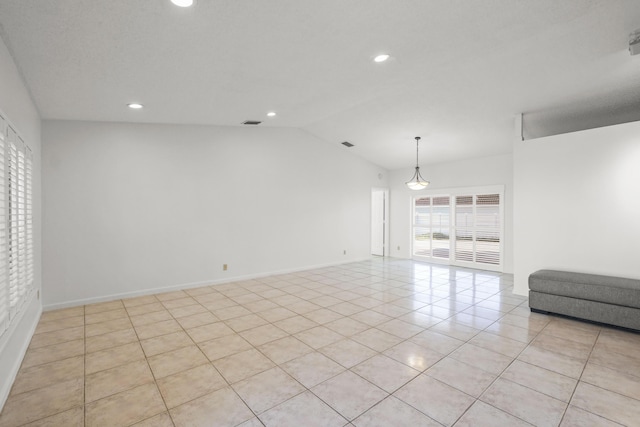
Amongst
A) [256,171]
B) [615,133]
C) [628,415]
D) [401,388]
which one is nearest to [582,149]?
[615,133]

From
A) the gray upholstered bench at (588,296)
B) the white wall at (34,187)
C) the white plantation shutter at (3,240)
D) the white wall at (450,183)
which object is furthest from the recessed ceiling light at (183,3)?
the white wall at (450,183)

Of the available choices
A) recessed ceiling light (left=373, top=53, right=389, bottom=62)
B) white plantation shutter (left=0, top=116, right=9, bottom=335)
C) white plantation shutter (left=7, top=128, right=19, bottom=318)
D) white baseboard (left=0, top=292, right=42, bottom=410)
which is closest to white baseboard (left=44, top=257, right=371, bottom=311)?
white baseboard (left=0, top=292, right=42, bottom=410)

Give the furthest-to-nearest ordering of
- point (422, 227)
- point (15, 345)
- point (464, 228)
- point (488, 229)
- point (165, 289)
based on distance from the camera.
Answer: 1. point (422, 227)
2. point (464, 228)
3. point (488, 229)
4. point (165, 289)
5. point (15, 345)

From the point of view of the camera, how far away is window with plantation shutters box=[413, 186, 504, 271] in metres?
6.67

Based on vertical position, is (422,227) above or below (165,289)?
above

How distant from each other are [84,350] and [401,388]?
3.02m

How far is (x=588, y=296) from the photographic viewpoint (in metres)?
3.54

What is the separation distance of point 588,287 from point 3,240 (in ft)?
18.7

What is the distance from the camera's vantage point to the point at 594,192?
399 cm

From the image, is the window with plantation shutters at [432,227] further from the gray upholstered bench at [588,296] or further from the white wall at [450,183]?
the gray upholstered bench at [588,296]

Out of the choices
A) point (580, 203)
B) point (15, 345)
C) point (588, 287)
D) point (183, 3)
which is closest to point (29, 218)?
point (15, 345)

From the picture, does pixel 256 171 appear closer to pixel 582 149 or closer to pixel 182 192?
pixel 182 192

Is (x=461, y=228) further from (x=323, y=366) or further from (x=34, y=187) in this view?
(x=34, y=187)

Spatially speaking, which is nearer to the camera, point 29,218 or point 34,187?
point 29,218
